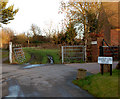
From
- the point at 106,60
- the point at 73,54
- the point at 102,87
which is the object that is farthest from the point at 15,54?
the point at 102,87

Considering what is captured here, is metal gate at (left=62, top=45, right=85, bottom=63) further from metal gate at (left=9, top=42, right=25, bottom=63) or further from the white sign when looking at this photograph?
the white sign

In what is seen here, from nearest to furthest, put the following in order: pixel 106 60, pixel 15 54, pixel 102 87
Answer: pixel 102 87 → pixel 106 60 → pixel 15 54

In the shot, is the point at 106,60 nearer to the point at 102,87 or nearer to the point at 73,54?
the point at 102,87

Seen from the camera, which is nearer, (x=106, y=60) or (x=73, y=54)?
(x=106, y=60)

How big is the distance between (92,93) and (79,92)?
0.51 meters

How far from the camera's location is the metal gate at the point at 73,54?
1552cm

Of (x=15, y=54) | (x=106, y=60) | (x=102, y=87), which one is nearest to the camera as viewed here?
(x=102, y=87)

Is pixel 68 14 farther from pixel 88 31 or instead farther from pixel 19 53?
pixel 19 53

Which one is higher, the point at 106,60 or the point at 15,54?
the point at 106,60

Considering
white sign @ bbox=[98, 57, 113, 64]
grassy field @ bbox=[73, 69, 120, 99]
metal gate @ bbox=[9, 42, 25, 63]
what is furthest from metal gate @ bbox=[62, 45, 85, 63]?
grassy field @ bbox=[73, 69, 120, 99]

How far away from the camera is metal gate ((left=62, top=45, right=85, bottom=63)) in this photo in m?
15.5

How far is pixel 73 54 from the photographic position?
15938 millimetres

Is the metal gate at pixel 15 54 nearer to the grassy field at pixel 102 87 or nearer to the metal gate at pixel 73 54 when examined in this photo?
the metal gate at pixel 73 54

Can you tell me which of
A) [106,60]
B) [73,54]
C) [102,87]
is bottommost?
[102,87]
